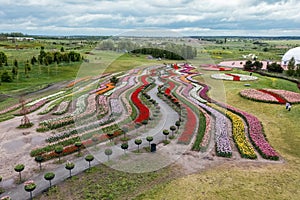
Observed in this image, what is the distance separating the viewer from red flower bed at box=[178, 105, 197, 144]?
19.8m

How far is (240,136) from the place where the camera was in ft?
66.3

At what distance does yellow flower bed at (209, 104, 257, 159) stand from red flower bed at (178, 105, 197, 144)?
331 cm

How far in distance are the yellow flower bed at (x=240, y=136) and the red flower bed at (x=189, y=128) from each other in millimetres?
3311

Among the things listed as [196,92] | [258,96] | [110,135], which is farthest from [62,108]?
[258,96]

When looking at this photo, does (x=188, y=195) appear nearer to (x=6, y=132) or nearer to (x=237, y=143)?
(x=237, y=143)

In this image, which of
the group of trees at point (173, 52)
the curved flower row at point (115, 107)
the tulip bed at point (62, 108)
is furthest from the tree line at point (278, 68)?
the tulip bed at point (62, 108)

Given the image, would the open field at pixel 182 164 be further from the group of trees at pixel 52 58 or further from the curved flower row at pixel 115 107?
the group of trees at pixel 52 58

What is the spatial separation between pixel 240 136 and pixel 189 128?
4.20 meters

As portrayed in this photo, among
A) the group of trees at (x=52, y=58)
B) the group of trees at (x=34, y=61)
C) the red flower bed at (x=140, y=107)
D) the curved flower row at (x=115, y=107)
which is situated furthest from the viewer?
the group of trees at (x=52, y=58)

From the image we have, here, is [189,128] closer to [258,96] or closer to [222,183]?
[222,183]

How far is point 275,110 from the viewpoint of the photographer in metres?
27.2

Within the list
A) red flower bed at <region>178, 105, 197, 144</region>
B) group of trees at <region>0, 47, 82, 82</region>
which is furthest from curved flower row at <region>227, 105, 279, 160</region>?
group of trees at <region>0, 47, 82, 82</region>

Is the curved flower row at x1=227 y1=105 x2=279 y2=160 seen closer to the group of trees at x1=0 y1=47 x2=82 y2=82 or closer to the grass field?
the grass field

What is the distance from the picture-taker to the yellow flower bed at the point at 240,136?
1736cm
